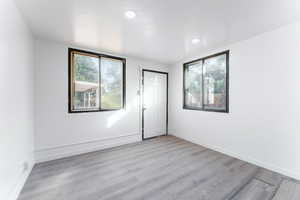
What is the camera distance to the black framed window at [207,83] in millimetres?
2941

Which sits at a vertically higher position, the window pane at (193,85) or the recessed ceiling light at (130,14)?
the recessed ceiling light at (130,14)

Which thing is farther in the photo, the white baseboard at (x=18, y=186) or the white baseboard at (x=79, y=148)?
the white baseboard at (x=79, y=148)

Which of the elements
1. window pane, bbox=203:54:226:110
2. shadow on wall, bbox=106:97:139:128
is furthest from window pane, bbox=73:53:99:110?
window pane, bbox=203:54:226:110

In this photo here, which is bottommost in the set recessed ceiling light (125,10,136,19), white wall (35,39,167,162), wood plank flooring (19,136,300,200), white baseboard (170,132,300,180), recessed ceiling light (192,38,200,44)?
wood plank flooring (19,136,300,200)

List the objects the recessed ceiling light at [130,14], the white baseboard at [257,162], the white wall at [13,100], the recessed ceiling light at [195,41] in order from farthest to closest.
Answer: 1. the recessed ceiling light at [195,41]
2. the white baseboard at [257,162]
3. the recessed ceiling light at [130,14]
4. the white wall at [13,100]

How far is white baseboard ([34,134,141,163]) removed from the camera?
250cm

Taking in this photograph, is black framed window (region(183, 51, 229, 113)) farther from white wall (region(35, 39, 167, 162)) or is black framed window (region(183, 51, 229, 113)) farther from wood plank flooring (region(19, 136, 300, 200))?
white wall (region(35, 39, 167, 162))

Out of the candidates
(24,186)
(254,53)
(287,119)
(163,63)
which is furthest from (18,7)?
(287,119)

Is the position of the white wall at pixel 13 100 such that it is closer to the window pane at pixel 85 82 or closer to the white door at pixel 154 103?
the window pane at pixel 85 82

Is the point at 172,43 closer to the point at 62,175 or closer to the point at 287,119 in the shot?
the point at 287,119

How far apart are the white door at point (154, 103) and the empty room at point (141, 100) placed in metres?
0.23

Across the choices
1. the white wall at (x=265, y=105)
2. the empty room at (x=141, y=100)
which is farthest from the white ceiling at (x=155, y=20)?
the white wall at (x=265, y=105)

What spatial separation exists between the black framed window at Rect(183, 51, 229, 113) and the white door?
763 millimetres

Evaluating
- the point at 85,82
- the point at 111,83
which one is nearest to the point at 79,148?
the point at 85,82
